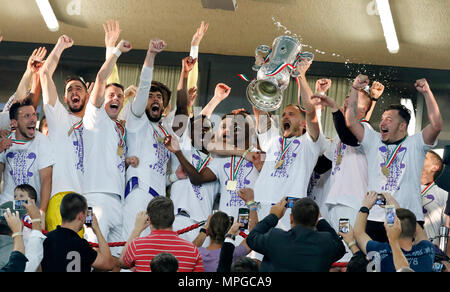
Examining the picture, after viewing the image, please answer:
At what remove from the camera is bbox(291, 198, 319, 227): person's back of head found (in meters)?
4.45

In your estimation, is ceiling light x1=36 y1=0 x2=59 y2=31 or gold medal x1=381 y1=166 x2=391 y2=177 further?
ceiling light x1=36 y1=0 x2=59 y2=31

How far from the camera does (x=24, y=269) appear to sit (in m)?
4.16

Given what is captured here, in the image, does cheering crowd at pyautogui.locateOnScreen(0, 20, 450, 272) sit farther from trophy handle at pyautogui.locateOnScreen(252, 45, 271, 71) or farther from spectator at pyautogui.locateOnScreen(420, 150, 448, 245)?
trophy handle at pyautogui.locateOnScreen(252, 45, 271, 71)

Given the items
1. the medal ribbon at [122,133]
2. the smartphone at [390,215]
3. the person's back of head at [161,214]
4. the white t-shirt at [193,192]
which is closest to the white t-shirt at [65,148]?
the medal ribbon at [122,133]

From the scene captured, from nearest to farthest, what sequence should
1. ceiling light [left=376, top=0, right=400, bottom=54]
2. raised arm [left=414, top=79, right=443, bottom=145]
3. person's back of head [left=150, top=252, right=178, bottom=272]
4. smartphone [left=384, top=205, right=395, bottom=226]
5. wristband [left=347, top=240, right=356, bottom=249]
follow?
person's back of head [left=150, top=252, right=178, bottom=272] < smartphone [left=384, top=205, right=395, bottom=226] < wristband [left=347, top=240, right=356, bottom=249] < raised arm [left=414, top=79, right=443, bottom=145] < ceiling light [left=376, top=0, right=400, bottom=54]

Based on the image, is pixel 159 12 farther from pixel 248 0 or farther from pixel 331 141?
pixel 331 141

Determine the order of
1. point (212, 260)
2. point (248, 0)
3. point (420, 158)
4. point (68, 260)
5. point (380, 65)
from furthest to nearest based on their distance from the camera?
1. point (380, 65)
2. point (248, 0)
3. point (420, 158)
4. point (212, 260)
5. point (68, 260)

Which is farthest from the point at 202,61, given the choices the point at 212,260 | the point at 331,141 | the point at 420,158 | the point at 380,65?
the point at 212,260

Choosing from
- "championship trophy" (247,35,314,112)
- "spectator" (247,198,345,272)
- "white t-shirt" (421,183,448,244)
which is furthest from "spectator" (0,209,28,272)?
"white t-shirt" (421,183,448,244)

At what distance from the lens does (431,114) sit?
570 centimetres

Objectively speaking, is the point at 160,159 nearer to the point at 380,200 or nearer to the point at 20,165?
the point at 20,165

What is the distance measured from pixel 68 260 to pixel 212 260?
1.00 m

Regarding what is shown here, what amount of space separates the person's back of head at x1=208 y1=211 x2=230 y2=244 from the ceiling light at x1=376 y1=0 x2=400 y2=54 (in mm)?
4041

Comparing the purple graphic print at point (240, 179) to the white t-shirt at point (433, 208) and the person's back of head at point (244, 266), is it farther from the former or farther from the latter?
the person's back of head at point (244, 266)
